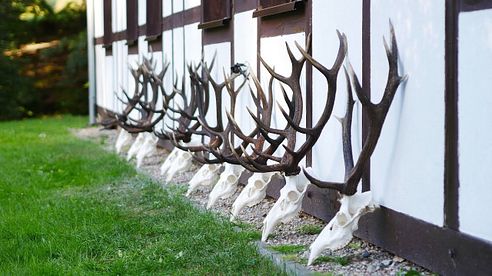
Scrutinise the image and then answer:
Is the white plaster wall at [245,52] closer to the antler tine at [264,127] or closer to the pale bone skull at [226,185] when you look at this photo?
the pale bone skull at [226,185]

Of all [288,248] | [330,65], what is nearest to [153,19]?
[330,65]

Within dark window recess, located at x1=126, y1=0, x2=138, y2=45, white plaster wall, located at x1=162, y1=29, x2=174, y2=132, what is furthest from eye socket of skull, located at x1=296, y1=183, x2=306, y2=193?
dark window recess, located at x1=126, y1=0, x2=138, y2=45

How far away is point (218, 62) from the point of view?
938 cm

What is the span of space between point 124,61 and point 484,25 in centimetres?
1206

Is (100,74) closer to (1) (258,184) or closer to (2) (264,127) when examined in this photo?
(1) (258,184)

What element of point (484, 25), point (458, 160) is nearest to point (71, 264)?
point (458, 160)

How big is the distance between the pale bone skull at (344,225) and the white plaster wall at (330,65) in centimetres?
49

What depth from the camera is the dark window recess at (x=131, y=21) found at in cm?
1455

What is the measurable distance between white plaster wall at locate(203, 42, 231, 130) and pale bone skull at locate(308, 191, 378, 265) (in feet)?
11.5

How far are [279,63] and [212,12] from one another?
2.36m

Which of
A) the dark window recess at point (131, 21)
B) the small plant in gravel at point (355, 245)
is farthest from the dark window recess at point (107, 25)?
the small plant in gravel at point (355, 245)

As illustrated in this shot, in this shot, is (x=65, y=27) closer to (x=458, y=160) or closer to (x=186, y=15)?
(x=186, y=15)

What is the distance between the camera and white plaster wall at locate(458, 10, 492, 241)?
423 cm

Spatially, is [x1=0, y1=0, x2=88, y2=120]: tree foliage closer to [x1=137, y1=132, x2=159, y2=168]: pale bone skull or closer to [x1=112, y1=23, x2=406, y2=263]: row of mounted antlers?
[x1=137, y1=132, x2=159, y2=168]: pale bone skull
